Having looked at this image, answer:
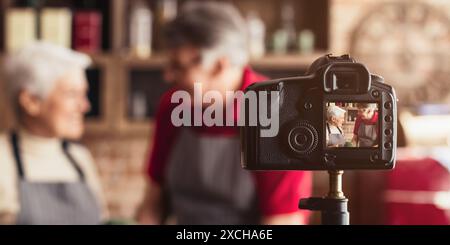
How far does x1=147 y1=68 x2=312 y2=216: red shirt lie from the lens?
5.31 ft

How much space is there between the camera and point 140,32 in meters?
2.76

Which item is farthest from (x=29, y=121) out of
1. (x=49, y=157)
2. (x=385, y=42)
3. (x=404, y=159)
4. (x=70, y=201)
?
(x=385, y=42)

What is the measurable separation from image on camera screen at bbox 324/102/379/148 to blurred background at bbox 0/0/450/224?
189 centimetres

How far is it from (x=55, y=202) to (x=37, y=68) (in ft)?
1.25

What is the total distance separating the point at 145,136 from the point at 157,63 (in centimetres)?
28

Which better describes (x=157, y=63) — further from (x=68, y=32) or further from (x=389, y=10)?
(x=389, y=10)

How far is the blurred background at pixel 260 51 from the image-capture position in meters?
2.67

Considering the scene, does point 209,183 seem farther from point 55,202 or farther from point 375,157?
point 375,157

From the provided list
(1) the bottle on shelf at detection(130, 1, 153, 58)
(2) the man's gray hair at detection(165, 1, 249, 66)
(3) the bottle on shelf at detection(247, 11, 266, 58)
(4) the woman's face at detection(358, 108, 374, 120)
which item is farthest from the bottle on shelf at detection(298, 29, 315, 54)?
(4) the woman's face at detection(358, 108, 374, 120)

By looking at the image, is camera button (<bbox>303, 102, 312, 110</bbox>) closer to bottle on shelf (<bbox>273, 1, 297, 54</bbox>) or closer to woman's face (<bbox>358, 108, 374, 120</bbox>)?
woman's face (<bbox>358, 108, 374, 120</bbox>)

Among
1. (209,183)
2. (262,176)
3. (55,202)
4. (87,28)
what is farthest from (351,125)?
(87,28)

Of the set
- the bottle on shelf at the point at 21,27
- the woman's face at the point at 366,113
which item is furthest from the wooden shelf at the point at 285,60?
the woman's face at the point at 366,113

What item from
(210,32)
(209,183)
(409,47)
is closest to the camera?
(210,32)

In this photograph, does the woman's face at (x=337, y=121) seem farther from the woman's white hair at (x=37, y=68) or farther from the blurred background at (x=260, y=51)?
the blurred background at (x=260, y=51)
